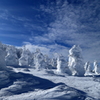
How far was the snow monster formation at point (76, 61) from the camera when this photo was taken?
1788 inches

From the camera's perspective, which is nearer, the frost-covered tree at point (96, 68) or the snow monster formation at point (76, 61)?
the snow monster formation at point (76, 61)

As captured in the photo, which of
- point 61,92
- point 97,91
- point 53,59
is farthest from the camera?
point 53,59

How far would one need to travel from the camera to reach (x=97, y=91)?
934 inches

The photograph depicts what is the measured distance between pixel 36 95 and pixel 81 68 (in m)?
30.4

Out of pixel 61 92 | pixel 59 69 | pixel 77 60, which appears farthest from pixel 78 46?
pixel 61 92

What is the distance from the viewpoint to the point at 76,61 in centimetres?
4625

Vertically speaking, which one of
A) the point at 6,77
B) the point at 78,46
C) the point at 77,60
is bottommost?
the point at 6,77

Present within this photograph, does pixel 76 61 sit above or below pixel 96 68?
above

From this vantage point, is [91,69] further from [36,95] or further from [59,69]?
[36,95]

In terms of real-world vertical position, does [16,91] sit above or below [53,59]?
below

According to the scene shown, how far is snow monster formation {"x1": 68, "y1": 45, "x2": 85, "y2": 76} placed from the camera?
149 ft

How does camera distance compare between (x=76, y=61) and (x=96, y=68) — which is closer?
(x=76, y=61)

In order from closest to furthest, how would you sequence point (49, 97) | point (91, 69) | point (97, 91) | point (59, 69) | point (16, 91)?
point (49, 97), point (16, 91), point (97, 91), point (59, 69), point (91, 69)

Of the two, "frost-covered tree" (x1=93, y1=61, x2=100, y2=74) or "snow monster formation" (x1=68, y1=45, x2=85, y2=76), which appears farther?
"frost-covered tree" (x1=93, y1=61, x2=100, y2=74)
